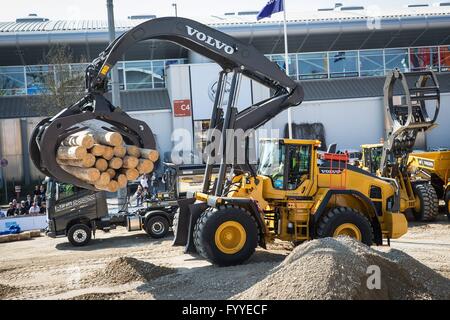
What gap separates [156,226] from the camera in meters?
17.5

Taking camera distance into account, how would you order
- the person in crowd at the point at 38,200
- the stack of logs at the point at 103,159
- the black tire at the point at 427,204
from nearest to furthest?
the stack of logs at the point at 103,159, the black tire at the point at 427,204, the person in crowd at the point at 38,200

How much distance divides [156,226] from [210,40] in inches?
301

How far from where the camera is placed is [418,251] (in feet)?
43.9

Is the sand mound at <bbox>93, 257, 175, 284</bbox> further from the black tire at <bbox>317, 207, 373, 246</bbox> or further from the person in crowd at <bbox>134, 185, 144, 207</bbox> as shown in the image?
the person in crowd at <bbox>134, 185, 144, 207</bbox>

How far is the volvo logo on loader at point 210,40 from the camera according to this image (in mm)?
11352

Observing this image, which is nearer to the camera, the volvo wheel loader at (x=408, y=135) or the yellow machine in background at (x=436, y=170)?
the volvo wheel loader at (x=408, y=135)

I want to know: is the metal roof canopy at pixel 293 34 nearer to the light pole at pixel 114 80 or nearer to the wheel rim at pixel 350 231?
the light pole at pixel 114 80

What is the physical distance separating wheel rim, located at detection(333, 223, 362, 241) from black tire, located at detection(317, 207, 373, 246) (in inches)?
1.8

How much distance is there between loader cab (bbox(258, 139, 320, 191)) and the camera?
1201cm

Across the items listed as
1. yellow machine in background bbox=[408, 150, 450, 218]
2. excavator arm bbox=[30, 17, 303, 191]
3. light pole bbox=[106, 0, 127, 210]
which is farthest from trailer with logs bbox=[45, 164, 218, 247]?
yellow machine in background bbox=[408, 150, 450, 218]

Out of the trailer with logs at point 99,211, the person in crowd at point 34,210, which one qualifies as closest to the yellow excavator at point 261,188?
the trailer with logs at point 99,211

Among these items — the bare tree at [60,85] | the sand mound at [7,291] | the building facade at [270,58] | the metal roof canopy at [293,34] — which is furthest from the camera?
the metal roof canopy at [293,34]

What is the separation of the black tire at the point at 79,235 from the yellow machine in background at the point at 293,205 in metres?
5.79

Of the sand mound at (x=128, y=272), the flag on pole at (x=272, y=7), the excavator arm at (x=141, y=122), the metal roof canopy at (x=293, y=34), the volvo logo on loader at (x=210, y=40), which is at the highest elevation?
the metal roof canopy at (x=293, y=34)
